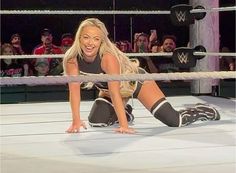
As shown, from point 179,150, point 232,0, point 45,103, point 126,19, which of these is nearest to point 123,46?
point 126,19

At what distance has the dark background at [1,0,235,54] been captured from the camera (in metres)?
4.40

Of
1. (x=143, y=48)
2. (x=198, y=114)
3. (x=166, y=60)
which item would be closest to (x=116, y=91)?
(x=198, y=114)

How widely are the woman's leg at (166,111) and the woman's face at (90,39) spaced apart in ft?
0.85

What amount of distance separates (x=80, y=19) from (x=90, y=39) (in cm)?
273

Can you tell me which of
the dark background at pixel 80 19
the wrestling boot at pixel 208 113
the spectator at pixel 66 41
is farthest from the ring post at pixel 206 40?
the dark background at pixel 80 19

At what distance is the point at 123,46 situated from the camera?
13.5ft

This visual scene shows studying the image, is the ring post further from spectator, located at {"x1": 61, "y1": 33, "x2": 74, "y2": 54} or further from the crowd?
spectator, located at {"x1": 61, "y1": 33, "x2": 74, "y2": 54}

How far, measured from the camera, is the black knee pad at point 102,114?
1912mm

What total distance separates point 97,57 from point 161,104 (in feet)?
0.98

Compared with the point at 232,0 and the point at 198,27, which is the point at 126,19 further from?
the point at 198,27

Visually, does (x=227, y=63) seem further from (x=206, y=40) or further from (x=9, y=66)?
(x=9, y=66)

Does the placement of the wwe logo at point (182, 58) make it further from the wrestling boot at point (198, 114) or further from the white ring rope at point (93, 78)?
the white ring rope at point (93, 78)

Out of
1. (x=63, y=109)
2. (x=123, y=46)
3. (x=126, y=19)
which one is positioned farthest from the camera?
(x=126, y=19)

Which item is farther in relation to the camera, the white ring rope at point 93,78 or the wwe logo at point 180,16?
the wwe logo at point 180,16
